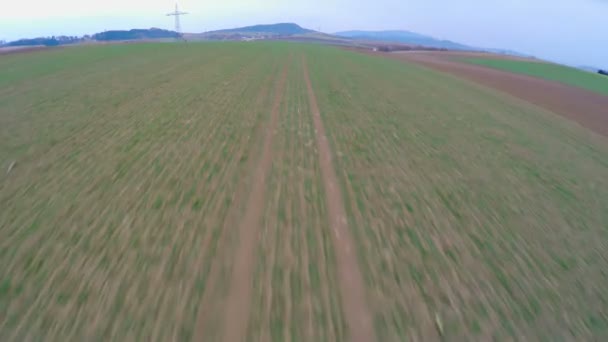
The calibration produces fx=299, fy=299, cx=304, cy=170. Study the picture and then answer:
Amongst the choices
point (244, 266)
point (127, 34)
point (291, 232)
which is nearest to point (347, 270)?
point (291, 232)

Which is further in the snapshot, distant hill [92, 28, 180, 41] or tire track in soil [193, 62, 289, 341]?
distant hill [92, 28, 180, 41]

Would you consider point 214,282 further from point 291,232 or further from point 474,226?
point 474,226

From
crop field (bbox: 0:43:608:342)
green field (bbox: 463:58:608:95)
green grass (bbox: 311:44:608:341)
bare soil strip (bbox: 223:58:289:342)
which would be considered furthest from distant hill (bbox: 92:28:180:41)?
bare soil strip (bbox: 223:58:289:342)

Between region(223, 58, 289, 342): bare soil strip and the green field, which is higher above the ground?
the green field

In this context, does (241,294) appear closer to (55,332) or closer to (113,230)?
(55,332)

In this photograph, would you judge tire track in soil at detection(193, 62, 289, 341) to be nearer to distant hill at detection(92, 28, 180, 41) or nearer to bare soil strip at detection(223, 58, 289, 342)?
bare soil strip at detection(223, 58, 289, 342)

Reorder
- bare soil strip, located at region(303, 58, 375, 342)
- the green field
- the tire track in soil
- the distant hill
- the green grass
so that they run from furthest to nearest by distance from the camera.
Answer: the distant hill < the green field < the green grass < bare soil strip, located at region(303, 58, 375, 342) < the tire track in soil
